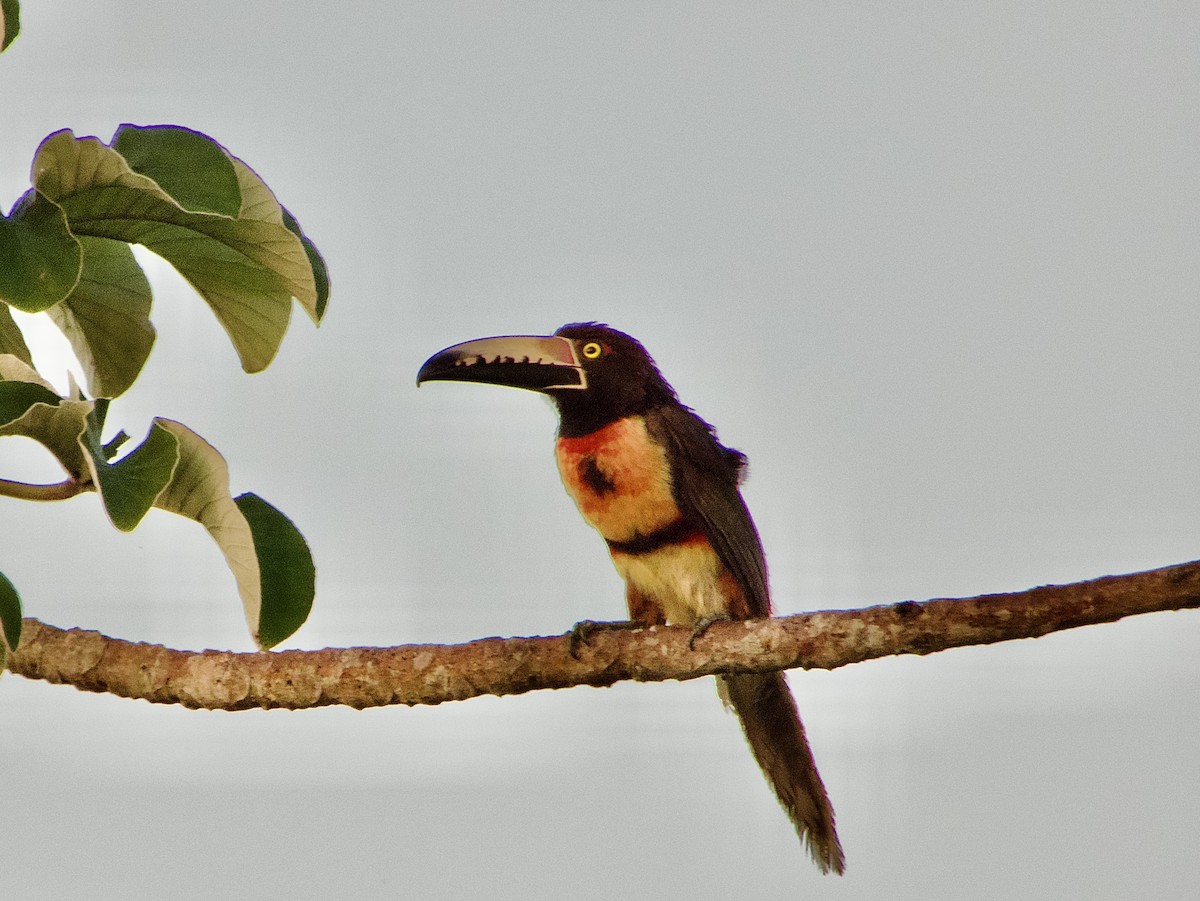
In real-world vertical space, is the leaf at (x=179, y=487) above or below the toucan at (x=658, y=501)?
below

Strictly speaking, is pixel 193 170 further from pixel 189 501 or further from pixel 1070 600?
pixel 1070 600

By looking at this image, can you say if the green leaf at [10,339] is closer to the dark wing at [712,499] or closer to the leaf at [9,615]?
the leaf at [9,615]

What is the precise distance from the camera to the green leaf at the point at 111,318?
1827mm

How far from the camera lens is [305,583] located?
65.1 inches

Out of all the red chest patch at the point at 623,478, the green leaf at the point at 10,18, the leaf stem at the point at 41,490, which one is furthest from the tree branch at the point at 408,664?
the green leaf at the point at 10,18

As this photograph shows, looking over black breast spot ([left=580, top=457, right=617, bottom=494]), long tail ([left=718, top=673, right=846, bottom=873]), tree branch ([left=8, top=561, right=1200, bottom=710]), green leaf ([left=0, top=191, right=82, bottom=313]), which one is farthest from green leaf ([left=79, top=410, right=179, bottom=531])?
long tail ([left=718, top=673, right=846, bottom=873])

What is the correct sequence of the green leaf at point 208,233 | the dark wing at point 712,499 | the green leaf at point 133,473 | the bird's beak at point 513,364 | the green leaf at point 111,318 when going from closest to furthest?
the green leaf at point 133,473 → the green leaf at point 208,233 → the green leaf at point 111,318 → the bird's beak at point 513,364 → the dark wing at point 712,499

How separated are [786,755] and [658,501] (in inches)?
20.4

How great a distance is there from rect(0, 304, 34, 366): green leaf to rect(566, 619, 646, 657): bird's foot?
0.88 m

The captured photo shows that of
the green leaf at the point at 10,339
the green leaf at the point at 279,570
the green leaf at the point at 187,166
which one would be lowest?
the green leaf at the point at 279,570

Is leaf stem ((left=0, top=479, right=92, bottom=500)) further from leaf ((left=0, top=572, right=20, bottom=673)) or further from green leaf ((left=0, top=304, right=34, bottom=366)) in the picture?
green leaf ((left=0, top=304, right=34, bottom=366))

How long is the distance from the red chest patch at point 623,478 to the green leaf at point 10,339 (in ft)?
3.05

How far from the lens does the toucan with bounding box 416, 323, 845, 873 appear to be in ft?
7.36

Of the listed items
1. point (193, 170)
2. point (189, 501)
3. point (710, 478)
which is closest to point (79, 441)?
point (189, 501)
